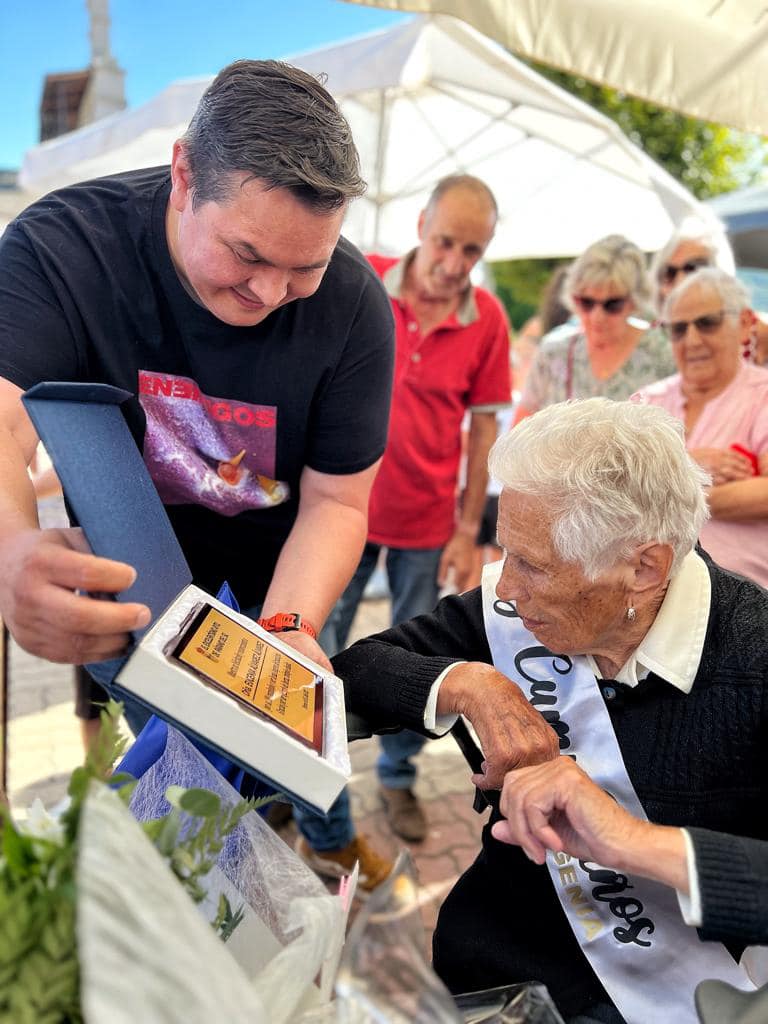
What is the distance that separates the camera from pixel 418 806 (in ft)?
12.7

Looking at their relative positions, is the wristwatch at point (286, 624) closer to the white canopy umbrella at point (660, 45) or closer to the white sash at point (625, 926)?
the white sash at point (625, 926)

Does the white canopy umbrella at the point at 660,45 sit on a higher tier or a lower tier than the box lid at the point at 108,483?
higher

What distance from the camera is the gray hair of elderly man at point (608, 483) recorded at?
1581 millimetres

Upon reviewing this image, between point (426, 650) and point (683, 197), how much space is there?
4570 millimetres

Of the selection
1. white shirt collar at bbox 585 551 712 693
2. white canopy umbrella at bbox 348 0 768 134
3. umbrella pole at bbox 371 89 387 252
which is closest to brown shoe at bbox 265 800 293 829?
white shirt collar at bbox 585 551 712 693

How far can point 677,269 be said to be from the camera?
3.96m

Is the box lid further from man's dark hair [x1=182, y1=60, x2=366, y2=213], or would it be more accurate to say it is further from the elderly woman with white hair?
the elderly woman with white hair

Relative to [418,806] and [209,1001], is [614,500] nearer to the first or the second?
[209,1001]

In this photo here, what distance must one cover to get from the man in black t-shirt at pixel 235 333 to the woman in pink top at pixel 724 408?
1332 millimetres

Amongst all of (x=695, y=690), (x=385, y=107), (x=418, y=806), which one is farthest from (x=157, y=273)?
(x=385, y=107)

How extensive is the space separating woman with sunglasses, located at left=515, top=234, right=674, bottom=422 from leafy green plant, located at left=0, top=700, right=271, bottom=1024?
312 cm

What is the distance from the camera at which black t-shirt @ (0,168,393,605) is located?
171cm

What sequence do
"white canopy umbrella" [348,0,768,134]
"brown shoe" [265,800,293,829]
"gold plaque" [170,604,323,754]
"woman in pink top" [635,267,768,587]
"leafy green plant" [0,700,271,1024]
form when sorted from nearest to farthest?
"leafy green plant" [0,700,271,1024] → "gold plaque" [170,604,323,754] → "white canopy umbrella" [348,0,768,134] → "woman in pink top" [635,267,768,587] → "brown shoe" [265,800,293,829]

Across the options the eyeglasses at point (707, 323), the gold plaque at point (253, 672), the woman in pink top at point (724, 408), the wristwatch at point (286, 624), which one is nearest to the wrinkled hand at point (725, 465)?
the woman in pink top at point (724, 408)
